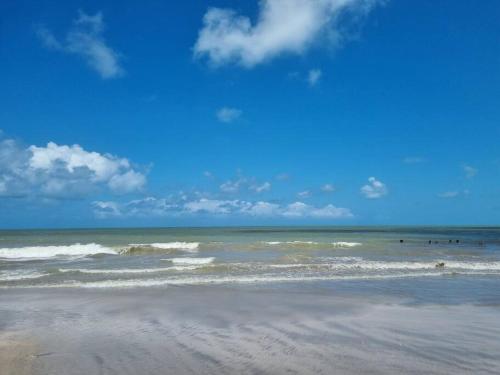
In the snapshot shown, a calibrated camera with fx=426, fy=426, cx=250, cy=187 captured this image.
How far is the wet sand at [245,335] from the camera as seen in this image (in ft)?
22.1

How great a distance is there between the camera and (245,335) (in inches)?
347

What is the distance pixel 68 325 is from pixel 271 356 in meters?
5.41

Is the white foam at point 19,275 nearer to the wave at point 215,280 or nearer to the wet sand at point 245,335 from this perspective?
the wave at point 215,280

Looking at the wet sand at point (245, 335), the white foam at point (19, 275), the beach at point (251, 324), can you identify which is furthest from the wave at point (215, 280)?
the wet sand at point (245, 335)

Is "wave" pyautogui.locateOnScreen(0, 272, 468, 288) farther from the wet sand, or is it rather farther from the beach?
the wet sand

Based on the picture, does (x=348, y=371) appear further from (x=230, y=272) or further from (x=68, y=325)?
(x=230, y=272)

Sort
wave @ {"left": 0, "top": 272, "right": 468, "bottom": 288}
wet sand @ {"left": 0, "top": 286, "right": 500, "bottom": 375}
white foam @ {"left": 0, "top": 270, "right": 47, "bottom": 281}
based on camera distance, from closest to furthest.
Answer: wet sand @ {"left": 0, "top": 286, "right": 500, "bottom": 375}, wave @ {"left": 0, "top": 272, "right": 468, "bottom": 288}, white foam @ {"left": 0, "top": 270, "right": 47, "bottom": 281}

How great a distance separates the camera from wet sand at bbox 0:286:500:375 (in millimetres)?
6750

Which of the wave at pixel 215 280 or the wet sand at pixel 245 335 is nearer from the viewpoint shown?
the wet sand at pixel 245 335

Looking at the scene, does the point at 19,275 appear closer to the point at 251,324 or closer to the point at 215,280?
the point at 215,280

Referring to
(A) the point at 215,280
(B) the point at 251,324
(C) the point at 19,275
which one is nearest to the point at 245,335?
(B) the point at 251,324

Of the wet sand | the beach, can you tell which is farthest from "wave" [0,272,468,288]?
the wet sand

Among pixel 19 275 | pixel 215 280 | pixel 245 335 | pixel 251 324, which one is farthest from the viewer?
pixel 19 275

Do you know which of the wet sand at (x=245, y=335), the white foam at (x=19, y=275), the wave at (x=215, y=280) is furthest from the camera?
the white foam at (x=19, y=275)
